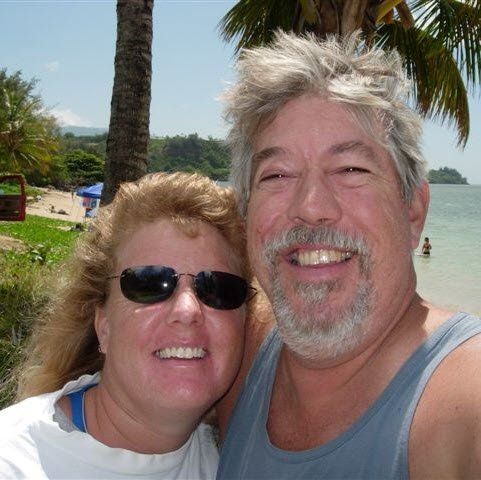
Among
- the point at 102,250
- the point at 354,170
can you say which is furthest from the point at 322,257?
the point at 102,250

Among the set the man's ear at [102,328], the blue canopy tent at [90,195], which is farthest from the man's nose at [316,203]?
the blue canopy tent at [90,195]

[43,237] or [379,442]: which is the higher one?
[379,442]

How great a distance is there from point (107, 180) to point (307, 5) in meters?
2.69

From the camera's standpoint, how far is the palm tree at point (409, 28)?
19.2ft

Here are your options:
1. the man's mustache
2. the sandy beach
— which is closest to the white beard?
the man's mustache

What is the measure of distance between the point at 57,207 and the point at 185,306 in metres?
57.8

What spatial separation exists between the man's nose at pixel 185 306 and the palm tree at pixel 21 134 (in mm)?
45065

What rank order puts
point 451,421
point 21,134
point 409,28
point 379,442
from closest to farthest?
point 451,421 → point 379,442 → point 409,28 → point 21,134

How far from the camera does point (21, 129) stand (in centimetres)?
4566

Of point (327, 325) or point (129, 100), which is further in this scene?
point (129, 100)

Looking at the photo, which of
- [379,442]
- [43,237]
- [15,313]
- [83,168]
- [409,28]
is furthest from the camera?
[83,168]

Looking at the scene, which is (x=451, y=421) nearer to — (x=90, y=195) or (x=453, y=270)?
(x=453, y=270)

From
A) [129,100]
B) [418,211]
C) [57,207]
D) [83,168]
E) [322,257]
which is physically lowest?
[57,207]

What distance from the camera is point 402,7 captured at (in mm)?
7062
